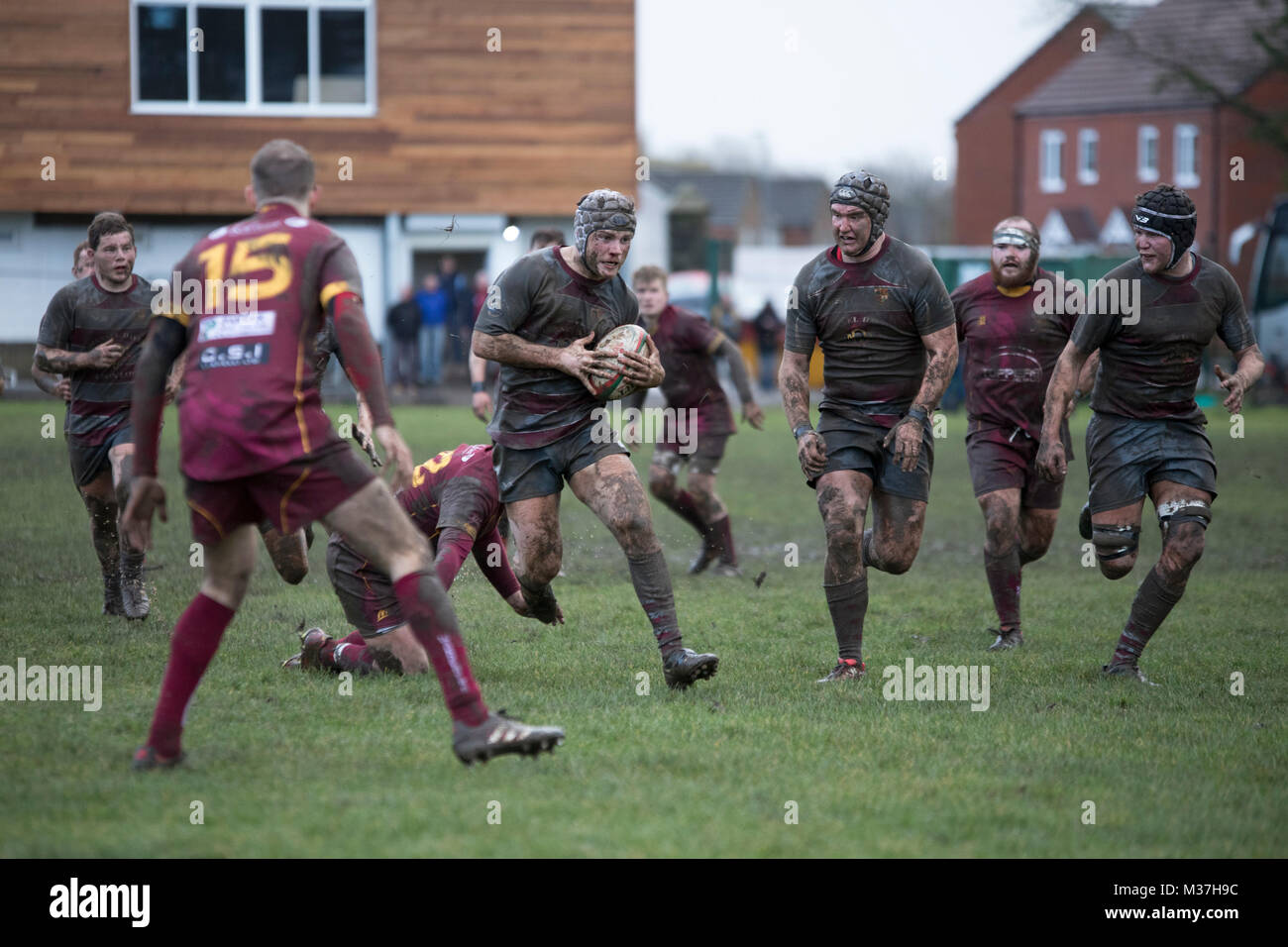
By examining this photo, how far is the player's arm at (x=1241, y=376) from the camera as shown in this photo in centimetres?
712

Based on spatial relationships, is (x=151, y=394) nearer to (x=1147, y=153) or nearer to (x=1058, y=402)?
(x=1058, y=402)

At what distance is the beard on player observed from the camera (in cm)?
831

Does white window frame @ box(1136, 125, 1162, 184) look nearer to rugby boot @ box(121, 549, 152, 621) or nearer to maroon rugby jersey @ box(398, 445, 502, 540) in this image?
rugby boot @ box(121, 549, 152, 621)

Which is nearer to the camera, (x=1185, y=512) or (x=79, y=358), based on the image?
(x=1185, y=512)

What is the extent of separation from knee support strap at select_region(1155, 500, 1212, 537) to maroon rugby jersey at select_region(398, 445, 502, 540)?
3.21 m

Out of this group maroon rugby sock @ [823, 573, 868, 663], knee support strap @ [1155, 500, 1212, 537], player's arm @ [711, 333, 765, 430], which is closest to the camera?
knee support strap @ [1155, 500, 1212, 537]

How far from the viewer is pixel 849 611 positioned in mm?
7168

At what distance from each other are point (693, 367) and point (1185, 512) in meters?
4.97

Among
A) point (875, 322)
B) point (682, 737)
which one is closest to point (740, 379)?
point (875, 322)

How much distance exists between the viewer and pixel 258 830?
14.6ft

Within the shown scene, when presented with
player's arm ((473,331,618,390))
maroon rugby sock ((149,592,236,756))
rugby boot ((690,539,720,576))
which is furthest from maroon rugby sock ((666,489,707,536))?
maroon rugby sock ((149,592,236,756))

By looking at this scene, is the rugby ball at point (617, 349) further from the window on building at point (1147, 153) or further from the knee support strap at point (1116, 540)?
the window on building at point (1147, 153)

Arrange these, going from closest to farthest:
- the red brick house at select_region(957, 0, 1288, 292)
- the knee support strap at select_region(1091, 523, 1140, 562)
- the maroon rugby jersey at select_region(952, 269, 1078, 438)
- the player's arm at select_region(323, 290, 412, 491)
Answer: the player's arm at select_region(323, 290, 412, 491), the knee support strap at select_region(1091, 523, 1140, 562), the maroon rugby jersey at select_region(952, 269, 1078, 438), the red brick house at select_region(957, 0, 1288, 292)
